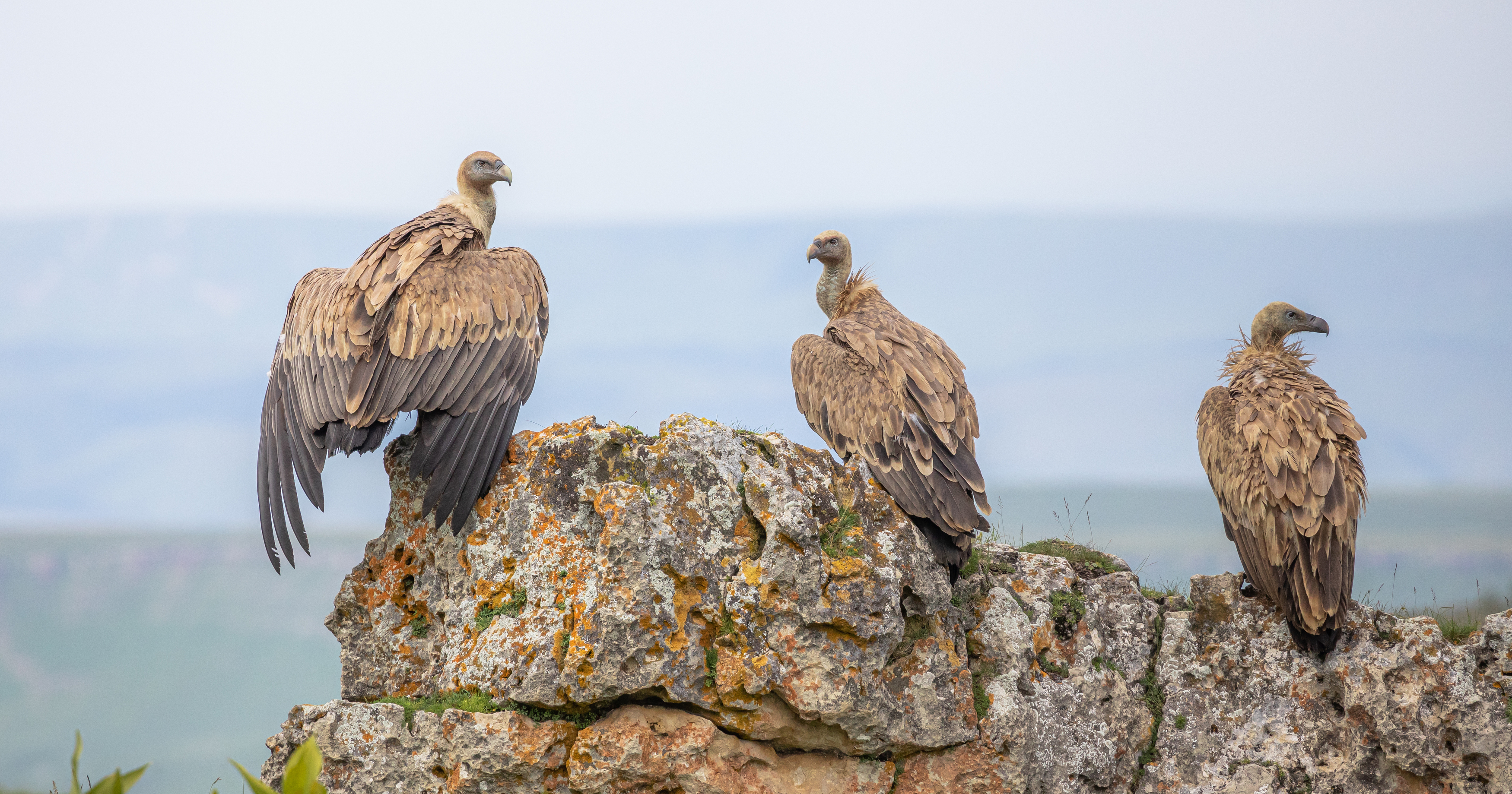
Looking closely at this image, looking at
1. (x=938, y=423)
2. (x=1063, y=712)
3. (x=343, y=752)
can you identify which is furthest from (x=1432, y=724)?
(x=343, y=752)

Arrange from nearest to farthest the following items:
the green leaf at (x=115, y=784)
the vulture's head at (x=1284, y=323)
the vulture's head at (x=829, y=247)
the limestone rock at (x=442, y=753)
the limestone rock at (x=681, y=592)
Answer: the green leaf at (x=115, y=784) < the limestone rock at (x=442, y=753) < the limestone rock at (x=681, y=592) < the vulture's head at (x=1284, y=323) < the vulture's head at (x=829, y=247)

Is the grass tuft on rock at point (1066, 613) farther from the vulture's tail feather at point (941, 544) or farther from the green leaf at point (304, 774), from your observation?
the green leaf at point (304, 774)

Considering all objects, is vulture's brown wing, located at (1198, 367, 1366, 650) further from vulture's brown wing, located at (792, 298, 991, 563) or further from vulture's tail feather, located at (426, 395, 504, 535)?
vulture's tail feather, located at (426, 395, 504, 535)

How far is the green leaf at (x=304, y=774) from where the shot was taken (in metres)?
3.81

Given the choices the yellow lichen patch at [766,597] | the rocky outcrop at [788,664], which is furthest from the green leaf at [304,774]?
the yellow lichen patch at [766,597]

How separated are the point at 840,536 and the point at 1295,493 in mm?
3467

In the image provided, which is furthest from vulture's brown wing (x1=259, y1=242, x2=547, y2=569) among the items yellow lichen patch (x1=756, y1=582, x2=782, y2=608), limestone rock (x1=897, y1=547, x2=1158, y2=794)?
limestone rock (x1=897, y1=547, x2=1158, y2=794)

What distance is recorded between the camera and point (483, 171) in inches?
359

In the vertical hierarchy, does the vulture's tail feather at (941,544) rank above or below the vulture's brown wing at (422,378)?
below

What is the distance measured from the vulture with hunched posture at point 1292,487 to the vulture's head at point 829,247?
3.56m

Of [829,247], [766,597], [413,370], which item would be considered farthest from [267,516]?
[829,247]

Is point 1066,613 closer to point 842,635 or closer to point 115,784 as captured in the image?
point 842,635

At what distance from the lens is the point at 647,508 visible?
6.94m

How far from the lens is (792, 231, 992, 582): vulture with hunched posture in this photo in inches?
302
